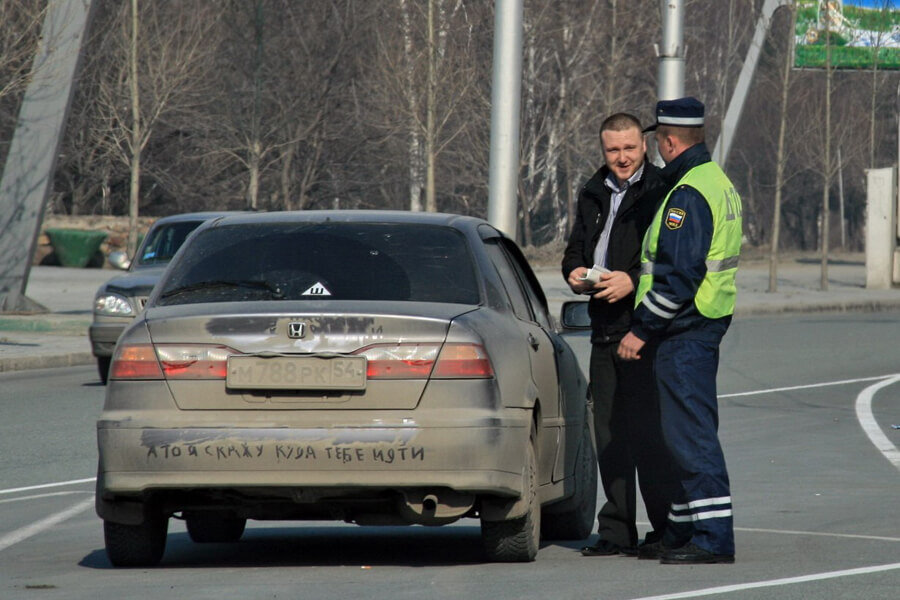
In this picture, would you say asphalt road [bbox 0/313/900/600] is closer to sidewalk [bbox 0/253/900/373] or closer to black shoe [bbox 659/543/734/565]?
black shoe [bbox 659/543/734/565]

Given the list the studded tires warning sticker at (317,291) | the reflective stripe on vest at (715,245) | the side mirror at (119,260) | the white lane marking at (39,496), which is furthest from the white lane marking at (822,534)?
the side mirror at (119,260)

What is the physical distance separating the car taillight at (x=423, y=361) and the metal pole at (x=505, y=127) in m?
12.1

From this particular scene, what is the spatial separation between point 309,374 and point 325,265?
682 millimetres

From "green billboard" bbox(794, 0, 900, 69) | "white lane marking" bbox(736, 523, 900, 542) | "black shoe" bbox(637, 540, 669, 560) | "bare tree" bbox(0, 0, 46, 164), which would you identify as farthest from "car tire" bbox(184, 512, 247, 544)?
"green billboard" bbox(794, 0, 900, 69)

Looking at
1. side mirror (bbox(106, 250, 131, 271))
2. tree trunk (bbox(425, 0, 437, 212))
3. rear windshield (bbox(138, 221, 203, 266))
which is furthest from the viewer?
tree trunk (bbox(425, 0, 437, 212))

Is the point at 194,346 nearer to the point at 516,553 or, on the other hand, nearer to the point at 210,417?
the point at 210,417

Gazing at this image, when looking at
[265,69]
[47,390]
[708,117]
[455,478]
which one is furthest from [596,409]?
[708,117]

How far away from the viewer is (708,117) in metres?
58.0

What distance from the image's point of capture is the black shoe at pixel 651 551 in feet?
23.0

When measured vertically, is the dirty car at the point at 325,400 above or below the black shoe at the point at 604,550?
above

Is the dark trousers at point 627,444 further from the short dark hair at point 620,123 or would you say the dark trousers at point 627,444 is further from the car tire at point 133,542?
the car tire at point 133,542

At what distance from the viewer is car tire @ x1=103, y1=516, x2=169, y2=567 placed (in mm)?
6734

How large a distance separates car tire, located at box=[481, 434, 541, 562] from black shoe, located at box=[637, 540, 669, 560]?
1.67 feet

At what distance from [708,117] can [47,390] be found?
44428mm
